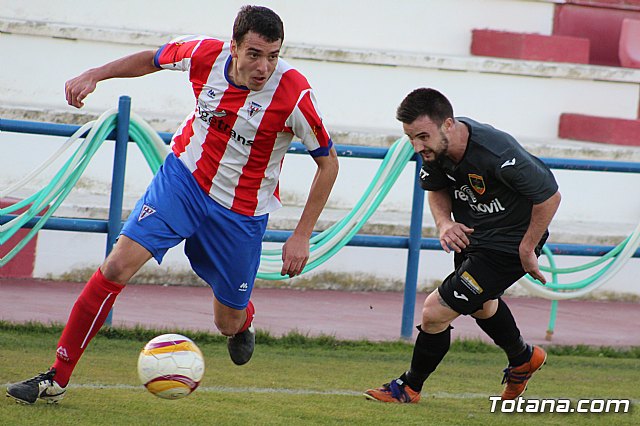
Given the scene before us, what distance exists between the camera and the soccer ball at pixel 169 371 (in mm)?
5117

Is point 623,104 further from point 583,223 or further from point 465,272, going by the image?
point 465,272

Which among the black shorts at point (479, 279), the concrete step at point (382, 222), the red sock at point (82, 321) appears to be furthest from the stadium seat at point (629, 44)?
the red sock at point (82, 321)

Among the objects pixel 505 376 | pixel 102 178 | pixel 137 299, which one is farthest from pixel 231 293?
pixel 102 178

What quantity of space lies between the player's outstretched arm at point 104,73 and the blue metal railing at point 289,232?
158cm

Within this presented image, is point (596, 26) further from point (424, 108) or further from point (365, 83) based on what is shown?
point (424, 108)

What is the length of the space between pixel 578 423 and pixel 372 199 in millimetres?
2622

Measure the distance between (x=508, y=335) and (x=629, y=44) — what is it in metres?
7.46

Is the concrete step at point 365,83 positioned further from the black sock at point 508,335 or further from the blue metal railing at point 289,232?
the black sock at point 508,335

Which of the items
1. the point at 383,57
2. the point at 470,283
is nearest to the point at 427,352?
the point at 470,283

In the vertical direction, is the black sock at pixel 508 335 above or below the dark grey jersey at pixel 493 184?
below

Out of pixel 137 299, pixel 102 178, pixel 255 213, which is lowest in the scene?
pixel 137 299

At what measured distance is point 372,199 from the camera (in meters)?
7.85

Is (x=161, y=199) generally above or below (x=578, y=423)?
above

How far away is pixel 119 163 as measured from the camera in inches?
286
